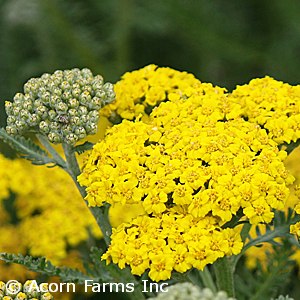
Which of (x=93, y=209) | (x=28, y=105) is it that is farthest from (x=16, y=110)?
(x=93, y=209)

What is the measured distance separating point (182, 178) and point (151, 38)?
257 cm

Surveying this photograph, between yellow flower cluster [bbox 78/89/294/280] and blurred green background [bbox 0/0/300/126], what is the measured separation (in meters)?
1.77

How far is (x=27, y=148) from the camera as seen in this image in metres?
2.20

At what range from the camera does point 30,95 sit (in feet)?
7.09

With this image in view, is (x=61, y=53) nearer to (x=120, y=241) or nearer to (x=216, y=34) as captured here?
(x=216, y=34)

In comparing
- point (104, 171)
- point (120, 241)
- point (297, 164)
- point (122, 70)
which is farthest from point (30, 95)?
point (122, 70)

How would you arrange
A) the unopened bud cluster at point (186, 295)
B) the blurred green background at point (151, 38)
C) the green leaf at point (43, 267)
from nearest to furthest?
1. the unopened bud cluster at point (186, 295)
2. the green leaf at point (43, 267)
3. the blurred green background at point (151, 38)

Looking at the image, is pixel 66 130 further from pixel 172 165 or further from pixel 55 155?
pixel 172 165

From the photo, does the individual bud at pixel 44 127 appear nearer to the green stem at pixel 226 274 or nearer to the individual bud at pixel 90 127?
the individual bud at pixel 90 127

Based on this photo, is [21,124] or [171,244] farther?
[21,124]

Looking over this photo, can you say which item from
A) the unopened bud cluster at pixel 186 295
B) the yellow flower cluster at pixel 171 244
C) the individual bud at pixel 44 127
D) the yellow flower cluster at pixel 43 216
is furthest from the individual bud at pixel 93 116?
the unopened bud cluster at pixel 186 295

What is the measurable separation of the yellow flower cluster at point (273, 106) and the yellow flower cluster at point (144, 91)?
3.8 inches

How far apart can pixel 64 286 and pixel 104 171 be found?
30.7 inches

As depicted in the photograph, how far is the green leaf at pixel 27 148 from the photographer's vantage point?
7.17ft
